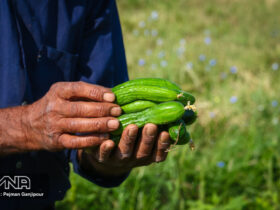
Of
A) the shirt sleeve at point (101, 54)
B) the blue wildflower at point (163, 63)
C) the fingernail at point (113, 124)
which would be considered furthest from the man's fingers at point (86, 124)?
the blue wildflower at point (163, 63)

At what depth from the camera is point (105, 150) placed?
195 centimetres

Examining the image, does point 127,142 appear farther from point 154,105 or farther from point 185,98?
point 185,98

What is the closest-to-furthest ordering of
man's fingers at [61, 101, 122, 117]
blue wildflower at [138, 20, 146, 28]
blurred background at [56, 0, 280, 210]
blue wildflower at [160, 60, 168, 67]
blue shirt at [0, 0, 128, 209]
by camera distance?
man's fingers at [61, 101, 122, 117] → blue shirt at [0, 0, 128, 209] → blurred background at [56, 0, 280, 210] → blue wildflower at [160, 60, 168, 67] → blue wildflower at [138, 20, 146, 28]

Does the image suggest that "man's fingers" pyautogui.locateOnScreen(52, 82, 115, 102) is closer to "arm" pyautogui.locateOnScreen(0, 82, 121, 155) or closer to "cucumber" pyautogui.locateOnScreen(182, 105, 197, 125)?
"arm" pyautogui.locateOnScreen(0, 82, 121, 155)

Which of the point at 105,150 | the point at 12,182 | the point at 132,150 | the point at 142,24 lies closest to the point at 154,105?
the point at 132,150

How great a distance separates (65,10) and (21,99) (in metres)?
0.74

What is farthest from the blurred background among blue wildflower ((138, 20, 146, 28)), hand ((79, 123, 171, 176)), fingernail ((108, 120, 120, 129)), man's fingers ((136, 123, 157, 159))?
fingernail ((108, 120, 120, 129))

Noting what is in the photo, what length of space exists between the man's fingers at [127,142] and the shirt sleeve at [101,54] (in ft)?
1.49

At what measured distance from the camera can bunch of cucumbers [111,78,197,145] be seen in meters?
1.96

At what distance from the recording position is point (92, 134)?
1.93 metres

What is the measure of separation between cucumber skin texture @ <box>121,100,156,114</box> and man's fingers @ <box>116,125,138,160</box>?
21 centimetres

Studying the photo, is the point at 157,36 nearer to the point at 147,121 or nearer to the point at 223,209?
the point at 223,209

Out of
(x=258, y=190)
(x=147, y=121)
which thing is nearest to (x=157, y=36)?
(x=258, y=190)

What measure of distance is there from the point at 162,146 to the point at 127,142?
242 millimetres
